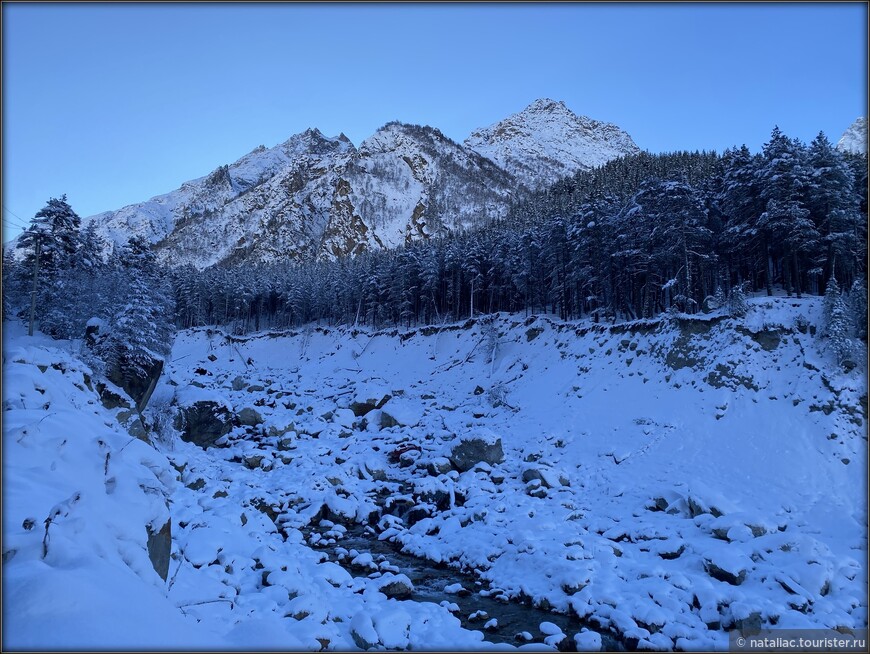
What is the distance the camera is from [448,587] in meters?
14.8

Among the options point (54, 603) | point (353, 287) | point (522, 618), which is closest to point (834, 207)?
point (522, 618)

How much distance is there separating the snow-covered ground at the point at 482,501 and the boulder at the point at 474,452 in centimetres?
23

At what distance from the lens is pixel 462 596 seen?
1451cm

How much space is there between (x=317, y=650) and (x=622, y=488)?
17.7 meters

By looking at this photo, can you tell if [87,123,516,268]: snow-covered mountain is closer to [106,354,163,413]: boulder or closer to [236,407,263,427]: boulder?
[236,407,263,427]: boulder

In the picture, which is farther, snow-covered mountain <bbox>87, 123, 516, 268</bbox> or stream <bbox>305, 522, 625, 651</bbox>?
snow-covered mountain <bbox>87, 123, 516, 268</bbox>

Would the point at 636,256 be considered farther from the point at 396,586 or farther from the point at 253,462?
the point at 396,586

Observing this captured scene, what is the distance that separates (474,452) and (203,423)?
1847cm

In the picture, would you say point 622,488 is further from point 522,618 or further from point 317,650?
point 317,650

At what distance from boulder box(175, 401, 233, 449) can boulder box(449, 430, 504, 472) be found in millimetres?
16205

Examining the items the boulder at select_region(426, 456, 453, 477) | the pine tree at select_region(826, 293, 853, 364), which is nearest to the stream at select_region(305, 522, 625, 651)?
the boulder at select_region(426, 456, 453, 477)

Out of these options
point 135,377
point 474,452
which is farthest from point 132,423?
point 474,452

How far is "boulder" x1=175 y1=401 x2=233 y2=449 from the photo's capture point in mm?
28719

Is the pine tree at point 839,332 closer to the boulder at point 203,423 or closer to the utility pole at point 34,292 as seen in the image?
the boulder at point 203,423
